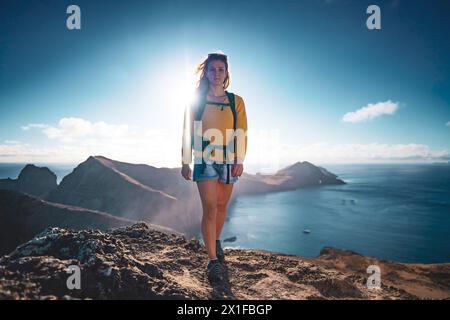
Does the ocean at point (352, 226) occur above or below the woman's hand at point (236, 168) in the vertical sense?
below

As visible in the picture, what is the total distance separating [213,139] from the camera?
12.2 feet

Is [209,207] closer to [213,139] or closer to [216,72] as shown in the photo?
[213,139]

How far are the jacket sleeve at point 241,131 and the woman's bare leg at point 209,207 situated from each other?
0.56 meters

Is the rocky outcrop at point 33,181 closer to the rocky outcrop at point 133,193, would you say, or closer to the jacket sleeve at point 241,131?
the rocky outcrop at point 133,193

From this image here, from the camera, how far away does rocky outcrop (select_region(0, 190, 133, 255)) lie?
27609mm

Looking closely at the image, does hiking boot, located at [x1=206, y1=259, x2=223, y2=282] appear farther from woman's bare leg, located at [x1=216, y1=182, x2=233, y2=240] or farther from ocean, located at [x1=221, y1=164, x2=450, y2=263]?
ocean, located at [x1=221, y1=164, x2=450, y2=263]

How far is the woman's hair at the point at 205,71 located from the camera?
380 cm

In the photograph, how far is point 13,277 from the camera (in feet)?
8.52

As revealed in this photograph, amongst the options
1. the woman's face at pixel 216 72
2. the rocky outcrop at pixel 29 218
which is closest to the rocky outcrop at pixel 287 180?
the rocky outcrop at pixel 29 218

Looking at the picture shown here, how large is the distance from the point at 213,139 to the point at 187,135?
387 mm

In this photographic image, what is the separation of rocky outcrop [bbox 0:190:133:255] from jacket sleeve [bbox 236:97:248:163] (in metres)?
30.2

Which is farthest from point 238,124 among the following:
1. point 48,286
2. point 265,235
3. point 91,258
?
point 265,235

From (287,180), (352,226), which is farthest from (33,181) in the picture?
(287,180)
